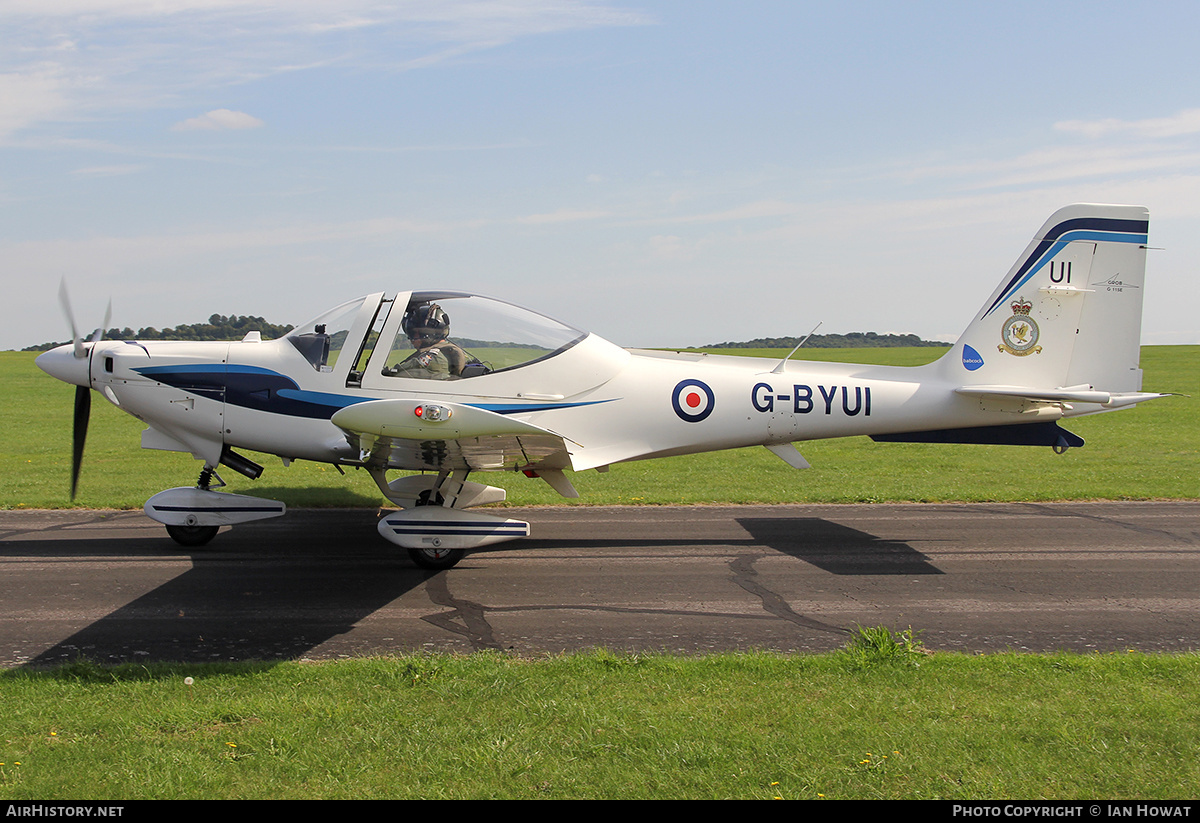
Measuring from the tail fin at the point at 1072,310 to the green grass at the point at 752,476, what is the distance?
2927 millimetres

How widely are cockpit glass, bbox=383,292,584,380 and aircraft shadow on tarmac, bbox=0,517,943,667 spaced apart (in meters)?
1.94

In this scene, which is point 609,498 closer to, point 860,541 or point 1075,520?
point 860,541

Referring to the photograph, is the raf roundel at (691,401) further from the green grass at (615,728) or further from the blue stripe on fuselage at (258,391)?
the green grass at (615,728)

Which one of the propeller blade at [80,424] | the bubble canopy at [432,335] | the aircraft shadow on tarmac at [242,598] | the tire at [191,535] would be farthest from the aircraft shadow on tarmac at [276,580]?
the bubble canopy at [432,335]

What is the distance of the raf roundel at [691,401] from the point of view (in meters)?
8.81

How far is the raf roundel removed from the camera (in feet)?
28.9

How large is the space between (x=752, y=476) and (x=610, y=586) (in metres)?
7.00

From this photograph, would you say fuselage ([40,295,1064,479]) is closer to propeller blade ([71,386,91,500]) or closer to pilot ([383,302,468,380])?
pilot ([383,302,468,380])

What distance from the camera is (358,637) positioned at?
6.12 meters

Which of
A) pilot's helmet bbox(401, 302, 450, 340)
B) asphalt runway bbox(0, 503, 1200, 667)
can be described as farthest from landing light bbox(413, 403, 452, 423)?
pilot's helmet bbox(401, 302, 450, 340)

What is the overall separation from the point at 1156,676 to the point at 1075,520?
5697 millimetres

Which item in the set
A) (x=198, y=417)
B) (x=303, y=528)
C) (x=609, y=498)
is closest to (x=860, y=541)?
(x=609, y=498)

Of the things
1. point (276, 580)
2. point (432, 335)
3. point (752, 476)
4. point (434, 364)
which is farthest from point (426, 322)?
point (752, 476)

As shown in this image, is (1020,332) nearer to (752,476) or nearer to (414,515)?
(752,476)
